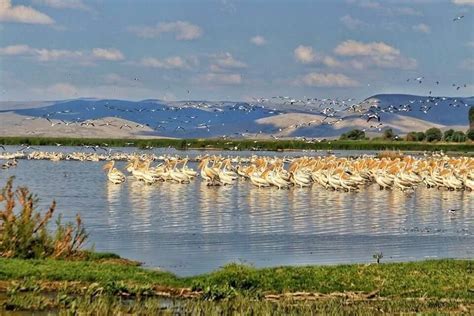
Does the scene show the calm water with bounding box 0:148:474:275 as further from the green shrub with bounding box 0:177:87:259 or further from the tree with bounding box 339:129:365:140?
the tree with bounding box 339:129:365:140

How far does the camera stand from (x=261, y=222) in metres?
29.4

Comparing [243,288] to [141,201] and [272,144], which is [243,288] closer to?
[141,201]

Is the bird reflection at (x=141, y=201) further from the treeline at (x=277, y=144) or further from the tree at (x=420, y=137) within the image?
the tree at (x=420, y=137)

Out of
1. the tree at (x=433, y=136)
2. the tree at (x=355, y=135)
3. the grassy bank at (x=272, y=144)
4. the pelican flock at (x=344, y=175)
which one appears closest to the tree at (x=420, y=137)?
the tree at (x=433, y=136)

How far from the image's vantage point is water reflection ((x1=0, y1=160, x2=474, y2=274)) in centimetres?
2212

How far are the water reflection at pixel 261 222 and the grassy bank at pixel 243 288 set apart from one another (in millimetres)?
2830

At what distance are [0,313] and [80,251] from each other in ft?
18.0

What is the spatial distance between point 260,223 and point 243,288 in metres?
13.0

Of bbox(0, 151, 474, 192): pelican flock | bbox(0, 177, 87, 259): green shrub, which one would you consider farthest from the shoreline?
bbox(0, 177, 87, 259): green shrub

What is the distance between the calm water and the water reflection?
0.08ft

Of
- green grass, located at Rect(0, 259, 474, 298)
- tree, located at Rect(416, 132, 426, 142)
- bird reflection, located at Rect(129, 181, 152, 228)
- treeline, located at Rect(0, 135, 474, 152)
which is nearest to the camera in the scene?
green grass, located at Rect(0, 259, 474, 298)

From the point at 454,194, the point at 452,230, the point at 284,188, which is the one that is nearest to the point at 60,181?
the point at 284,188

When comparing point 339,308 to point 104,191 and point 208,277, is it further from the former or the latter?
point 104,191

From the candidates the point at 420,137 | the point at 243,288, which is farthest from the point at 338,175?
the point at 420,137
